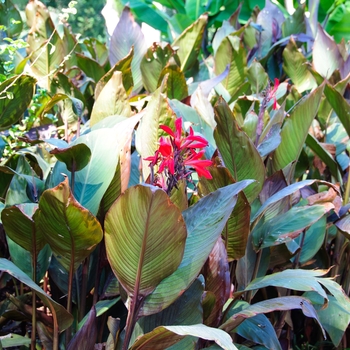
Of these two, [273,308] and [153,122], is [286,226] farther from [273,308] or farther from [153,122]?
[153,122]

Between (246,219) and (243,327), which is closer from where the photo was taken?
(246,219)

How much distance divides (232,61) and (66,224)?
1.50 meters

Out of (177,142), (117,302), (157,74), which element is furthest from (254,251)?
(157,74)

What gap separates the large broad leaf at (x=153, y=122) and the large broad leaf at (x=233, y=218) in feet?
0.61

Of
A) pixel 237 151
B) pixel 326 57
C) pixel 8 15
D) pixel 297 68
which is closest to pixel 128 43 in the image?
pixel 8 15

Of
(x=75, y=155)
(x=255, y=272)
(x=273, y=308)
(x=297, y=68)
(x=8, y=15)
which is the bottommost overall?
(x=255, y=272)

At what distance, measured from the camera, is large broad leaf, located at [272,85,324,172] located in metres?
1.71

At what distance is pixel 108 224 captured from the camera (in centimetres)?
123

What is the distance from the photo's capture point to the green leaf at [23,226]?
1.33 metres

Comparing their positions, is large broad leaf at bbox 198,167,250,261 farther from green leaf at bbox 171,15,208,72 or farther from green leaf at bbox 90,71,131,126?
green leaf at bbox 171,15,208,72

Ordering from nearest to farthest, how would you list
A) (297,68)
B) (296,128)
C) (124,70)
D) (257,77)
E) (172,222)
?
(172,222)
(296,128)
(124,70)
(257,77)
(297,68)

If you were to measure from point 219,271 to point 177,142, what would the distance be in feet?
1.34

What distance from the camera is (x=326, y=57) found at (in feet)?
8.39

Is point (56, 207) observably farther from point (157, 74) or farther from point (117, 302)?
point (157, 74)
